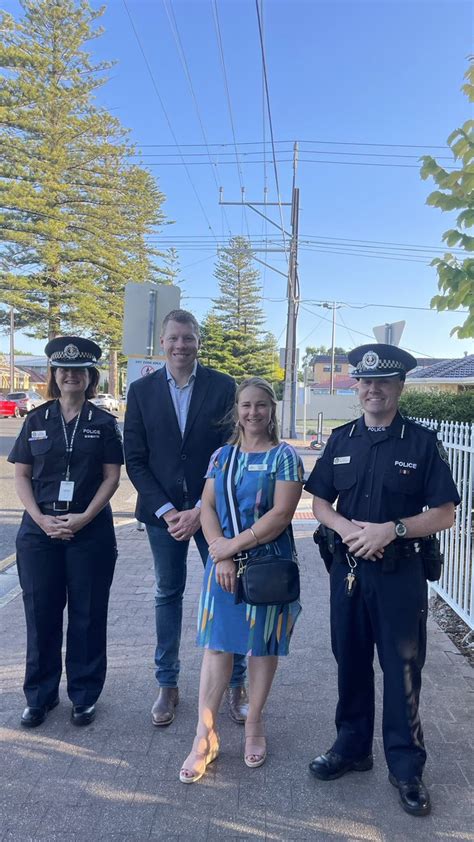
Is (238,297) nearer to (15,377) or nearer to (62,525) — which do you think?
(15,377)

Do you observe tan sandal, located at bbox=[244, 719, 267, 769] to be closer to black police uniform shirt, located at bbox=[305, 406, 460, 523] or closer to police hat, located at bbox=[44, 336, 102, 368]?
black police uniform shirt, located at bbox=[305, 406, 460, 523]

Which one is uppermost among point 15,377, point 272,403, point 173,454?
point 15,377

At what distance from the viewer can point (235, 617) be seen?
8.77 ft

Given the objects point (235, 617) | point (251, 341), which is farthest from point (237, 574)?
point (251, 341)

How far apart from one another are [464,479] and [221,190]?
18.7 metres

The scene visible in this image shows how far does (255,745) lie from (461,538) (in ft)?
8.64

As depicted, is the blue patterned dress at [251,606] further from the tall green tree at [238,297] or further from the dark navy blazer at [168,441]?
the tall green tree at [238,297]

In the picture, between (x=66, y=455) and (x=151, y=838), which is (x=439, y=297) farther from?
(x=151, y=838)

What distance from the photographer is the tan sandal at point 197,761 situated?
2549 mm

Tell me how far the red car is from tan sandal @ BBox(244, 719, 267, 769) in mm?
31553

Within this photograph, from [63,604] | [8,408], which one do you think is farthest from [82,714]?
[8,408]

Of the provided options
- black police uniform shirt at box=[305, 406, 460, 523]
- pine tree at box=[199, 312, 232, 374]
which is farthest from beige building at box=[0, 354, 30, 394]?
black police uniform shirt at box=[305, 406, 460, 523]

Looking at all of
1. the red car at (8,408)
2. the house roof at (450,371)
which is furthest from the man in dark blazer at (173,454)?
the red car at (8,408)

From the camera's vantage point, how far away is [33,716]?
2.99 metres
